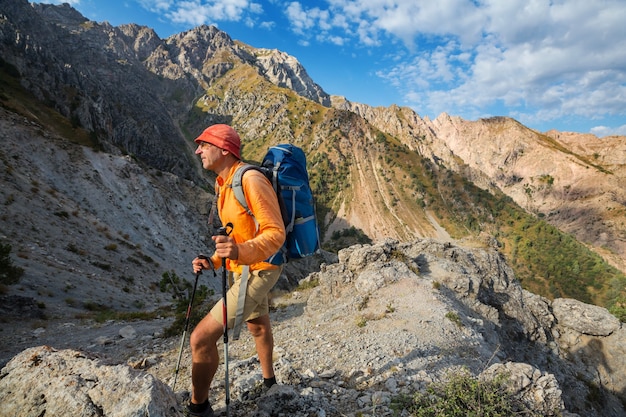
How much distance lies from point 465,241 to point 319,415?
1298 inches

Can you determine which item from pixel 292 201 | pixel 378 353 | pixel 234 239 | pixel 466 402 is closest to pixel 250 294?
pixel 234 239

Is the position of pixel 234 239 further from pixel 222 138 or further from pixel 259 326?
pixel 259 326

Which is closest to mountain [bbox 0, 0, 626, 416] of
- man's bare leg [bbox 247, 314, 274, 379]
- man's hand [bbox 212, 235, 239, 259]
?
man's bare leg [bbox 247, 314, 274, 379]

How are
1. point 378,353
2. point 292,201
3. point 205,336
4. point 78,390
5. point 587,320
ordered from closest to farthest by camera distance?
point 78,390, point 205,336, point 292,201, point 378,353, point 587,320

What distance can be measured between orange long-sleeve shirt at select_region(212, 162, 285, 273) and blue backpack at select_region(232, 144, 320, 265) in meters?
0.28

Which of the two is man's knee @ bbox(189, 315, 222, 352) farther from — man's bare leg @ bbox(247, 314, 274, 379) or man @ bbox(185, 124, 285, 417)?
man's bare leg @ bbox(247, 314, 274, 379)

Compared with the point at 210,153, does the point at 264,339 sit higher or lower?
lower

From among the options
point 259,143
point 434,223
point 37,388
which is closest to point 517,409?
point 37,388

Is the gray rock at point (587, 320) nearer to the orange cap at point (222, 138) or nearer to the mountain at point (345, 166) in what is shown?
the mountain at point (345, 166)

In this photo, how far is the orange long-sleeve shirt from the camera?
3.41 meters

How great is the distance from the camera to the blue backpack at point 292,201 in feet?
13.1

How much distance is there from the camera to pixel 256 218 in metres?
3.58

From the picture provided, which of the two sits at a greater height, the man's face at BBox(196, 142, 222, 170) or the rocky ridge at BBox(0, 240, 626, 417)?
the man's face at BBox(196, 142, 222, 170)

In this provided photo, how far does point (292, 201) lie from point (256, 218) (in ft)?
2.03
